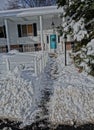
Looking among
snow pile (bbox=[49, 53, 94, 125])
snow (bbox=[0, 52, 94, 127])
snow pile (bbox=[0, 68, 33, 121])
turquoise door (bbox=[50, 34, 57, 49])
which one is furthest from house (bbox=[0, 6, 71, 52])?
snow pile (bbox=[0, 68, 33, 121])

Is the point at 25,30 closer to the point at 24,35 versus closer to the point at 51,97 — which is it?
the point at 24,35

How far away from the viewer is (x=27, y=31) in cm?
2020

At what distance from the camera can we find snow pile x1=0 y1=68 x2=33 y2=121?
286 inches

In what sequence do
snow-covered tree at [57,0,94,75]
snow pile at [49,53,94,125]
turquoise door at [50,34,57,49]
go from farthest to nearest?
turquoise door at [50,34,57,49] < snow-covered tree at [57,0,94,75] < snow pile at [49,53,94,125]

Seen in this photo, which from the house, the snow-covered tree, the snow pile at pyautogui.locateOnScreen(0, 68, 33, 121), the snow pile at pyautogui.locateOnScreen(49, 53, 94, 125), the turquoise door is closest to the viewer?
the snow pile at pyautogui.locateOnScreen(49, 53, 94, 125)

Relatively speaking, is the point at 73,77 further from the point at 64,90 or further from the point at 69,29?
the point at 69,29

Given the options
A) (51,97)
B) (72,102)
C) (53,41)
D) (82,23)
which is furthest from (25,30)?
(72,102)

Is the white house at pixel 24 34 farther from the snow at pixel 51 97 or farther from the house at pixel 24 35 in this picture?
the snow at pixel 51 97

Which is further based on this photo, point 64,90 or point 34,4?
point 34,4

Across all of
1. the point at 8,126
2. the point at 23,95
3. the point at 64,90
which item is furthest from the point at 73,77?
the point at 8,126

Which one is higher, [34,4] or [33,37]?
[34,4]

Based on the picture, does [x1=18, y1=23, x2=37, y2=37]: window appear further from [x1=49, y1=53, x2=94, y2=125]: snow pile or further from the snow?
[x1=49, y1=53, x2=94, y2=125]: snow pile

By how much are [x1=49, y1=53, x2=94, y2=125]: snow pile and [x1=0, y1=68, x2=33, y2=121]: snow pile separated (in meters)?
1.04

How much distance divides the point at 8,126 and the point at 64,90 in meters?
3.07
